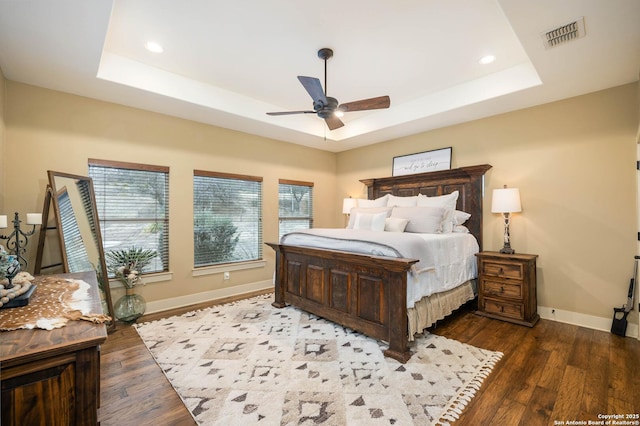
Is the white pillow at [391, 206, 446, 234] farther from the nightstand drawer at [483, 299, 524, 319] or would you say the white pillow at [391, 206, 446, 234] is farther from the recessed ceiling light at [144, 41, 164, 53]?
the recessed ceiling light at [144, 41, 164, 53]

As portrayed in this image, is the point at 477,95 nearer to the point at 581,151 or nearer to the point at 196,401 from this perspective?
the point at 581,151

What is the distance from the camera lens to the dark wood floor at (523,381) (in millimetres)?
1833

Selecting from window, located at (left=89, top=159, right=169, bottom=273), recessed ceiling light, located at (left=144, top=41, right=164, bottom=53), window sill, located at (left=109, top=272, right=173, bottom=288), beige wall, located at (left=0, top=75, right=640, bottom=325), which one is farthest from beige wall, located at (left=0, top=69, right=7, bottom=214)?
recessed ceiling light, located at (left=144, top=41, right=164, bottom=53)

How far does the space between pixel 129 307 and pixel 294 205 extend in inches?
120

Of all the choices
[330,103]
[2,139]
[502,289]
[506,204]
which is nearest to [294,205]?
[330,103]

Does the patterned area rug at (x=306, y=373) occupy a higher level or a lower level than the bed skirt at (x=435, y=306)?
lower

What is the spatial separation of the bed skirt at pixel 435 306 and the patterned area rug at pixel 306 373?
0.20 metres

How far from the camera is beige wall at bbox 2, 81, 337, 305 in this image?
306cm

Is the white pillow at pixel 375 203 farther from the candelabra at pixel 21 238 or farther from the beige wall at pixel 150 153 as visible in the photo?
the candelabra at pixel 21 238

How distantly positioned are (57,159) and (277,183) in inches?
115

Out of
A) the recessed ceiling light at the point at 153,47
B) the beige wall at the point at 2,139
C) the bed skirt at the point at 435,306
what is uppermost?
the recessed ceiling light at the point at 153,47

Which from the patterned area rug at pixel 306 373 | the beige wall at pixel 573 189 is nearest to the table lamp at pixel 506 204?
the beige wall at pixel 573 189

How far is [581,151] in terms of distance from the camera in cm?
335

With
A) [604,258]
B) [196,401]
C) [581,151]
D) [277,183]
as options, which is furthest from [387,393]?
[277,183]
